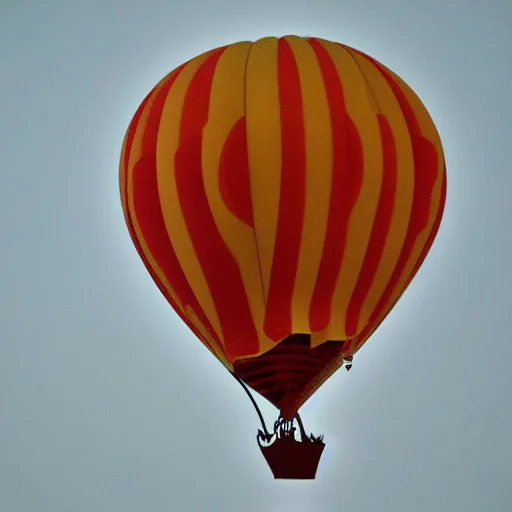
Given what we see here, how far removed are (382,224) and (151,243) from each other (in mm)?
1903

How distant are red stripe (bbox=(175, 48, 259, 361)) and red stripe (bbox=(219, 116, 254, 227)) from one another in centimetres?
20

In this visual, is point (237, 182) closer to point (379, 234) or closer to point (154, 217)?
point (154, 217)

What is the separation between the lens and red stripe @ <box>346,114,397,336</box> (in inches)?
973

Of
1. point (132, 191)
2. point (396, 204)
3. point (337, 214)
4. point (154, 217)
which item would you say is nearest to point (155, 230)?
point (154, 217)

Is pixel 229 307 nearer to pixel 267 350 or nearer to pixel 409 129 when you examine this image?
pixel 267 350

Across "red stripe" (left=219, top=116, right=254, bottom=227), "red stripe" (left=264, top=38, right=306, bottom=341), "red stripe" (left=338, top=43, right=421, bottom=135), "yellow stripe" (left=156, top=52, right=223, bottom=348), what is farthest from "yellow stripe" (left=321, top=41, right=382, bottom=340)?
"yellow stripe" (left=156, top=52, right=223, bottom=348)

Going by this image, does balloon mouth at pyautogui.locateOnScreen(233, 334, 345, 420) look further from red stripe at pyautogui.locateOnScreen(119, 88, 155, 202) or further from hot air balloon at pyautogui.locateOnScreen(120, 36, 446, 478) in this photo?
red stripe at pyautogui.locateOnScreen(119, 88, 155, 202)

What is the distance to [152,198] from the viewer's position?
2500 cm

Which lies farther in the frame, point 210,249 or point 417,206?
point 417,206

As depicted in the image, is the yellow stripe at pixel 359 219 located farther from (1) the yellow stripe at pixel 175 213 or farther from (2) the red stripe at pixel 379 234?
(1) the yellow stripe at pixel 175 213

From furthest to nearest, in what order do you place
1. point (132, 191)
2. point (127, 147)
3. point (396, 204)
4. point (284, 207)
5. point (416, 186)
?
point (127, 147) < point (132, 191) < point (416, 186) < point (396, 204) < point (284, 207)

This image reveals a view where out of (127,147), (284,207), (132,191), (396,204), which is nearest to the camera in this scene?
(284,207)

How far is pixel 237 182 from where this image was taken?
2455cm

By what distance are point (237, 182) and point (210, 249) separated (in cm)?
59
